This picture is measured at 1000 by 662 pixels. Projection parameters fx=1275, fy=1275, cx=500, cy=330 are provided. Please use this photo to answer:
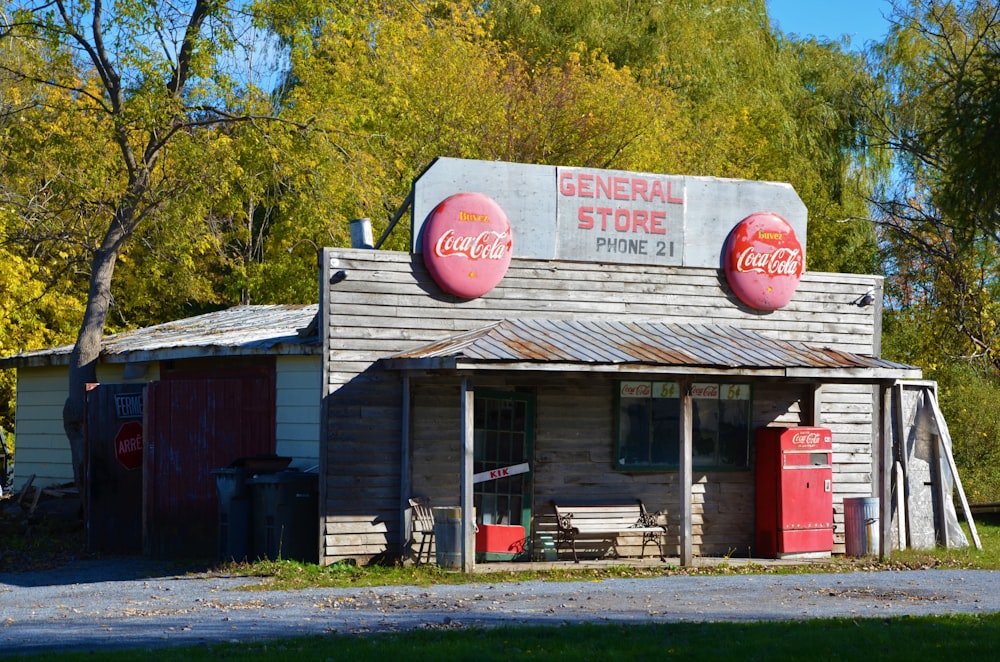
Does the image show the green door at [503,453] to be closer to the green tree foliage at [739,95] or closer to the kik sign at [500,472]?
the kik sign at [500,472]

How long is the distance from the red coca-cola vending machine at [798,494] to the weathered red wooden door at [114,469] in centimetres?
824

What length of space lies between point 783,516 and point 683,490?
1.91 m

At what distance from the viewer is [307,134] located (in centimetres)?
1933

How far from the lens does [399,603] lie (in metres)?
11.8

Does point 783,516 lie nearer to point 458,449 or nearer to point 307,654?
point 458,449

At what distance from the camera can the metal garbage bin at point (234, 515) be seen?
Result: 48.2ft

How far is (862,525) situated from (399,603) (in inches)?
274

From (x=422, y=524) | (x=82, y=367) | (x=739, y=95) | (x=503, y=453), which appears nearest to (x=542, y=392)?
(x=503, y=453)

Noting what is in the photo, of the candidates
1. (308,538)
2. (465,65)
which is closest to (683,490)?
(308,538)

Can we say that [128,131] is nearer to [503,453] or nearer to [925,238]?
[503,453]

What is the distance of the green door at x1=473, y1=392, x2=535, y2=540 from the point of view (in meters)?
15.5

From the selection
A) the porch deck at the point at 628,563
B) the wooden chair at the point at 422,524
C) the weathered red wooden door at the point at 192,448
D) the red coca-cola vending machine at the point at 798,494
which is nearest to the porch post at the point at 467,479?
the porch deck at the point at 628,563

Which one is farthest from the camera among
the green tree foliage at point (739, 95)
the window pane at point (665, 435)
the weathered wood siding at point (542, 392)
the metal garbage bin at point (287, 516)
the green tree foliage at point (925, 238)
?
the green tree foliage at point (739, 95)

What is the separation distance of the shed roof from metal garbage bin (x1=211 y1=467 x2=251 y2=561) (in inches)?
66.6
